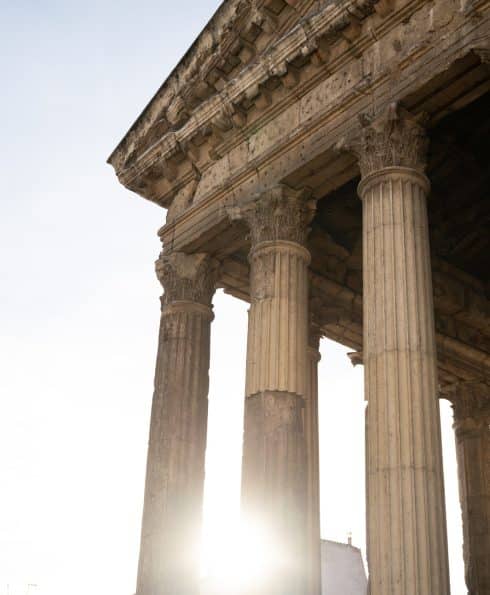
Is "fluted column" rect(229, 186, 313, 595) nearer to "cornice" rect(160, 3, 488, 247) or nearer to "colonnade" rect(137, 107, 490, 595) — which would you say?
"colonnade" rect(137, 107, 490, 595)

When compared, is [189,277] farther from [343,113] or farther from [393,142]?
[393,142]

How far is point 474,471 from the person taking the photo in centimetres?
2542

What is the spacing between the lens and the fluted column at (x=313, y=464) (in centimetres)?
1809

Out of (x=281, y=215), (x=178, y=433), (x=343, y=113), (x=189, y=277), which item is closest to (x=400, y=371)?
(x=281, y=215)

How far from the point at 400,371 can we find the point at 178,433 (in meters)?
6.53

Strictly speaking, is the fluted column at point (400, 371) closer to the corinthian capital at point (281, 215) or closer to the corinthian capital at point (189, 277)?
the corinthian capital at point (281, 215)

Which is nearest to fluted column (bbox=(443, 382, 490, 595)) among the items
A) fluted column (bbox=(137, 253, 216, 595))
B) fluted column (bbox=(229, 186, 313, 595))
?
fluted column (bbox=(137, 253, 216, 595))

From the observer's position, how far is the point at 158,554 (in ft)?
58.8

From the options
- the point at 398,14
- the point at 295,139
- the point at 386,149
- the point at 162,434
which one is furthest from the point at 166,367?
the point at 398,14

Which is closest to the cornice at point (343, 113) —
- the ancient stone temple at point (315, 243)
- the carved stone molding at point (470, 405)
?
the ancient stone temple at point (315, 243)

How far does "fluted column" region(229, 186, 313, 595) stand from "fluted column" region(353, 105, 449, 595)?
231cm

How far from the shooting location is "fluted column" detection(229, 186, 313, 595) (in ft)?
50.5

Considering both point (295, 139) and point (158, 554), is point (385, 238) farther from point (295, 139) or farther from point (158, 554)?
point (158, 554)

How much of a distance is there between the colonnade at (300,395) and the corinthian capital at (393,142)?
0.02 meters
